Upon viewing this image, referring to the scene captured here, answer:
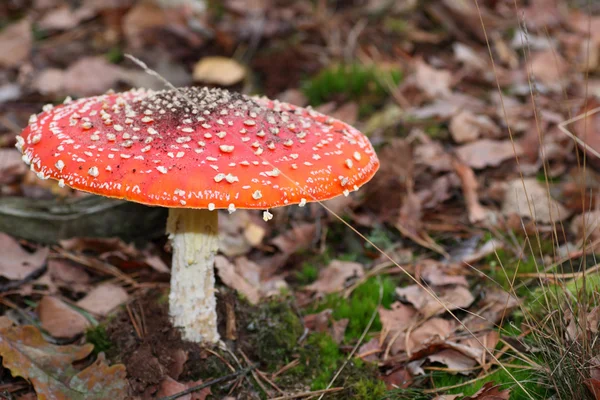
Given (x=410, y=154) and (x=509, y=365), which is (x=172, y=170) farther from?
(x=410, y=154)

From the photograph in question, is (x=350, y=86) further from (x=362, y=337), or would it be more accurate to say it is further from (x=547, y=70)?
(x=362, y=337)

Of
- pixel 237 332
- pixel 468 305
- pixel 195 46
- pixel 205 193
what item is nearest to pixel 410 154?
pixel 468 305

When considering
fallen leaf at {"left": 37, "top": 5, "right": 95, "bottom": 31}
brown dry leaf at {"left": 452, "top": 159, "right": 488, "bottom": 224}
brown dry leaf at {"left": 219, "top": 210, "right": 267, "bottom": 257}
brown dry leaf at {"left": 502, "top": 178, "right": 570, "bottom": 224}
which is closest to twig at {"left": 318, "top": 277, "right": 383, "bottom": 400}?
brown dry leaf at {"left": 452, "top": 159, "right": 488, "bottom": 224}

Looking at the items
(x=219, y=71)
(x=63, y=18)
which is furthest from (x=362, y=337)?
(x=63, y=18)

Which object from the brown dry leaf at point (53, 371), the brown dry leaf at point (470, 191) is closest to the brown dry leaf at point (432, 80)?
the brown dry leaf at point (470, 191)

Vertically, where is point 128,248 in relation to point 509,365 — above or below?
below

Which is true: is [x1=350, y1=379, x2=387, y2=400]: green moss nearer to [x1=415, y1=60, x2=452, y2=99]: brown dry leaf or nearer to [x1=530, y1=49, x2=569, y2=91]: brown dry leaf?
[x1=415, y1=60, x2=452, y2=99]: brown dry leaf
